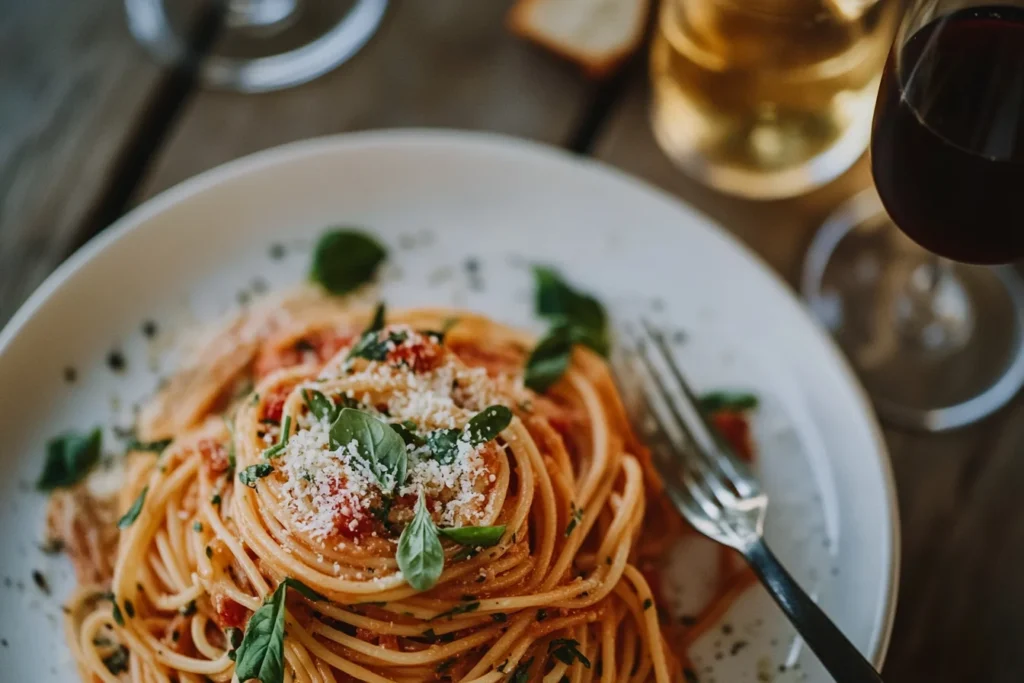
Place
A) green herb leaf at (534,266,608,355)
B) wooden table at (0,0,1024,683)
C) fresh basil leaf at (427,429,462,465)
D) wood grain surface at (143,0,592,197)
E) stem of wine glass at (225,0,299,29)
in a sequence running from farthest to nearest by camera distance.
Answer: stem of wine glass at (225,0,299,29) < wood grain surface at (143,0,592,197) < wooden table at (0,0,1024,683) < green herb leaf at (534,266,608,355) < fresh basil leaf at (427,429,462,465)

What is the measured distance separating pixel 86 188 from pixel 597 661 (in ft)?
5.49

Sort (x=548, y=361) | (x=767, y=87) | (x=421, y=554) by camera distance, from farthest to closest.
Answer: (x=767, y=87) → (x=548, y=361) → (x=421, y=554)

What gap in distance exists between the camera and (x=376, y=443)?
1625mm

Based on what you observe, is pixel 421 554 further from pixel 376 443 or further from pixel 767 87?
pixel 767 87

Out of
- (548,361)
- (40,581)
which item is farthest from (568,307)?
(40,581)

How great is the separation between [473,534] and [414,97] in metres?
1.49

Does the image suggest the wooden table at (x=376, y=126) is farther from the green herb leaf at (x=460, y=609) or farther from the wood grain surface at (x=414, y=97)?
the green herb leaf at (x=460, y=609)

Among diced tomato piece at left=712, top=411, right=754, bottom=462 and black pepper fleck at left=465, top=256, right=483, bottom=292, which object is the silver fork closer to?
diced tomato piece at left=712, top=411, right=754, bottom=462

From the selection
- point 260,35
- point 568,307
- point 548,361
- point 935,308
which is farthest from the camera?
point 260,35

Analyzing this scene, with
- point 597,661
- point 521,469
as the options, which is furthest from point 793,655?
point 521,469

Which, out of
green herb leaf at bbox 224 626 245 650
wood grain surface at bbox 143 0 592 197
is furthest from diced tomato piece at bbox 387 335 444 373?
wood grain surface at bbox 143 0 592 197

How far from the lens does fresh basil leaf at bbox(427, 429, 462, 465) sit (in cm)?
165

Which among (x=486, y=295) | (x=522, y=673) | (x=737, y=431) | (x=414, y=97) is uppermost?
(x=414, y=97)

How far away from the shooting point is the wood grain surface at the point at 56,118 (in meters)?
2.49
